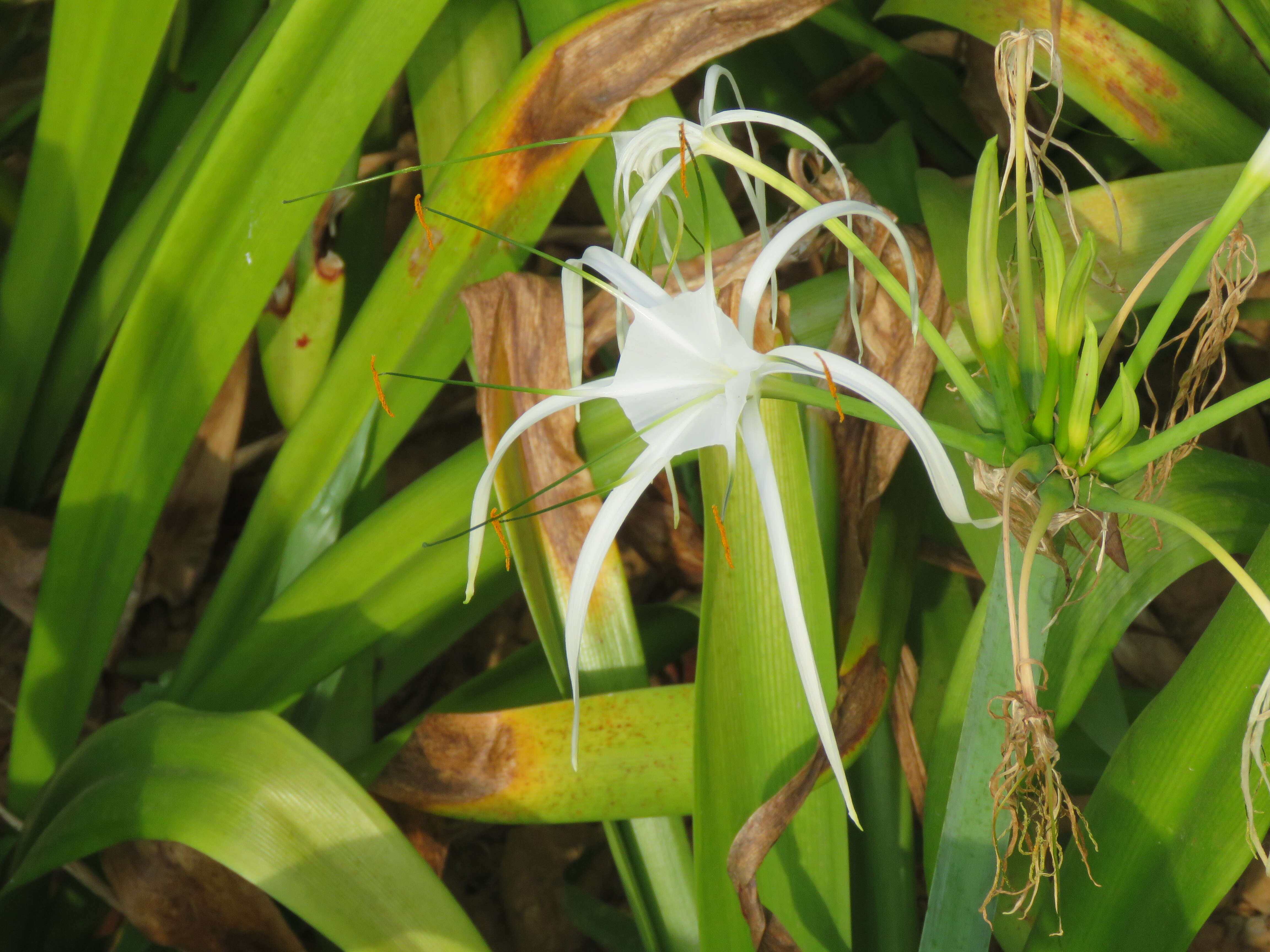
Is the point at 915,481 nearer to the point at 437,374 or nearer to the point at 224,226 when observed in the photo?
the point at 437,374

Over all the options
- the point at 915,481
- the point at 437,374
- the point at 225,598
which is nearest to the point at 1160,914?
the point at 915,481

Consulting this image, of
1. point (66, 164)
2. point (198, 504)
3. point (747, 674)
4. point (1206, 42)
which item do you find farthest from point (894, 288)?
point (198, 504)

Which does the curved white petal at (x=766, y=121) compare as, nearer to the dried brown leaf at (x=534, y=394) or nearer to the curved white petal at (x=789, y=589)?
the curved white petal at (x=789, y=589)

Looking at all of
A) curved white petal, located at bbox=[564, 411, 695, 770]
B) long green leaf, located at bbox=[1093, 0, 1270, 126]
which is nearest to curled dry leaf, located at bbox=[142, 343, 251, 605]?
curved white petal, located at bbox=[564, 411, 695, 770]

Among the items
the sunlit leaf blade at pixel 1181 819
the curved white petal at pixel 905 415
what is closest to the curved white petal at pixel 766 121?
the curved white petal at pixel 905 415

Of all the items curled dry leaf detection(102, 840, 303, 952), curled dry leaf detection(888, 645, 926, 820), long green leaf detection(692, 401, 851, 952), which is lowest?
curled dry leaf detection(102, 840, 303, 952)

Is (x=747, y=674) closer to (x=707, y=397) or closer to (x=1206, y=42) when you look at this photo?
(x=707, y=397)

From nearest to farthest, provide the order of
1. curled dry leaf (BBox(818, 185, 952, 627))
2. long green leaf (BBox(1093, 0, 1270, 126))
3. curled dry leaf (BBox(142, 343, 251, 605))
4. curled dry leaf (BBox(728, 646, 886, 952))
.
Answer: curled dry leaf (BBox(728, 646, 886, 952)) → curled dry leaf (BBox(818, 185, 952, 627)) → long green leaf (BBox(1093, 0, 1270, 126)) → curled dry leaf (BBox(142, 343, 251, 605))

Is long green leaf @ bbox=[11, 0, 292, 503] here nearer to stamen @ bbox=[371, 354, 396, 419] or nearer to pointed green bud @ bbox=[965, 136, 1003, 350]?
stamen @ bbox=[371, 354, 396, 419]
